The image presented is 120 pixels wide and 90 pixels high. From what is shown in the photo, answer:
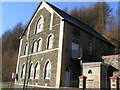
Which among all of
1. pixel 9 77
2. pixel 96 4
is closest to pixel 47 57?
pixel 9 77

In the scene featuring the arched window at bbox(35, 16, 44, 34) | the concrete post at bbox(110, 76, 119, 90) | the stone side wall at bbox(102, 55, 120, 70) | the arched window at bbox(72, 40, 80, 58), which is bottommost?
the concrete post at bbox(110, 76, 119, 90)

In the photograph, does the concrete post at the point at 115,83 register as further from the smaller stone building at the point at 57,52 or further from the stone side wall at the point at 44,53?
the stone side wall at the point at 44,53

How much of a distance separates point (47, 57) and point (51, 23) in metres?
4.52

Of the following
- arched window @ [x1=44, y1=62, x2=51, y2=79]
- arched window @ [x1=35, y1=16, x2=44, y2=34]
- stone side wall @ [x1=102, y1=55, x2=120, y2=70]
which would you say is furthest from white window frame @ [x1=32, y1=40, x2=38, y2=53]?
stone side wall @ [x1=102, y1=55, x2=120, y2=70]

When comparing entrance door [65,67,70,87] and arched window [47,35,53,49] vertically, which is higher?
arched window [47,35,53,49]

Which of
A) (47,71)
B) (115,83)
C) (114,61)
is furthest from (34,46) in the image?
(115,83)

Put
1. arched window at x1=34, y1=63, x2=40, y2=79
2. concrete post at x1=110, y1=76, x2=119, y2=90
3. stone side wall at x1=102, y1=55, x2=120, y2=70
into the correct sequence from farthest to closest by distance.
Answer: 1. arched window at x1=34, y1=63, x2=40, y2=79
2. stone side wall at x1=102, y1=55, x2=120, y2=70
3. concrete post at x1=110, y1=76, x2=119, y2=90

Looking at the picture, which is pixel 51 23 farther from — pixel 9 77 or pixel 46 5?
pixel 9 77

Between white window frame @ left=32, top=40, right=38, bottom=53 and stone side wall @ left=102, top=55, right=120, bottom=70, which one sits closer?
stone side wall @ left=102, top=55, right=120, bottom=70

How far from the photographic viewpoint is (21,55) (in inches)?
1056

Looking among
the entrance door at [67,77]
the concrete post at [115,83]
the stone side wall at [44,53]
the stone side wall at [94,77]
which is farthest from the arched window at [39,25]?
the concrete post at [115,83]

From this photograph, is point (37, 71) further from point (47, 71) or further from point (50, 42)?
point (50, 42)

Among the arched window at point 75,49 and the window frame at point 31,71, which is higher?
the arched window at point 75,49

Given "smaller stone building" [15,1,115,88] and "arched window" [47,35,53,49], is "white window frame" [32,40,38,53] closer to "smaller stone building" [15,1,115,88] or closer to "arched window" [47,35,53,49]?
"smaller stone building" [15,1,115,88]
